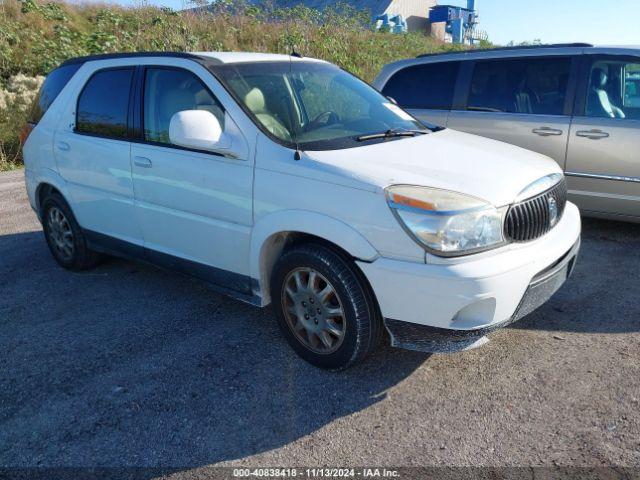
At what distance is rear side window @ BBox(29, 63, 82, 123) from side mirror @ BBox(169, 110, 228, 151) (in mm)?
2068

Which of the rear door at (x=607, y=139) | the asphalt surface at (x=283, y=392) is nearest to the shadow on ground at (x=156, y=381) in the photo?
the asphalt surface at (x=283, y=392)

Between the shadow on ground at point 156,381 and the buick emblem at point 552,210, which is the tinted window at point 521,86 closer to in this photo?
the buick emblem at point 552,210

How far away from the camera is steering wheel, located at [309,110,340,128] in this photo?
363 centimetres

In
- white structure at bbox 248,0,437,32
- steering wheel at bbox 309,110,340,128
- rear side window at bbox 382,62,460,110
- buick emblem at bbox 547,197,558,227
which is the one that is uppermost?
white structure at bbox 248,0,437,32

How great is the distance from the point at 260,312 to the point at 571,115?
359cm

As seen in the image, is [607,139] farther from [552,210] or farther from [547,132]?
[552,210]

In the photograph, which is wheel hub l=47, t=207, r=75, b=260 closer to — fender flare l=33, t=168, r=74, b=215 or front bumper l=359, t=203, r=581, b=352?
fender flare l=33, t=168, r=74, b=215

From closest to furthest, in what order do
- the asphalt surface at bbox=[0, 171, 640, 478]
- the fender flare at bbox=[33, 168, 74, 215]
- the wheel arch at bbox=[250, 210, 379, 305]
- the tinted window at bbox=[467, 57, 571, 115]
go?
the asphalt surface at bbox=[0, 171, 640, 478], the wheel arch at bbox=[250, 210, 379, 305], the fender flare at bbox=[33, 168, 74, 215], the tinted window at bbox=[467, 57, 571, 115]

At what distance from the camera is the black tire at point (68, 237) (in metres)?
4.90

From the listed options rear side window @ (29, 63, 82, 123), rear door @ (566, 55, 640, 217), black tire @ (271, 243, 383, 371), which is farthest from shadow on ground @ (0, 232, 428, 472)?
rear door @ (566, 55, 640, 217)

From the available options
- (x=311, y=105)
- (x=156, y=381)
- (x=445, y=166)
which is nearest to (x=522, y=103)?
(x=311, y=105)

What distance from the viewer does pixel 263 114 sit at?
3525 millimetres

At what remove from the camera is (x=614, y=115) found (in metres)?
5.33

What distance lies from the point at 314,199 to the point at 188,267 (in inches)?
51.2
